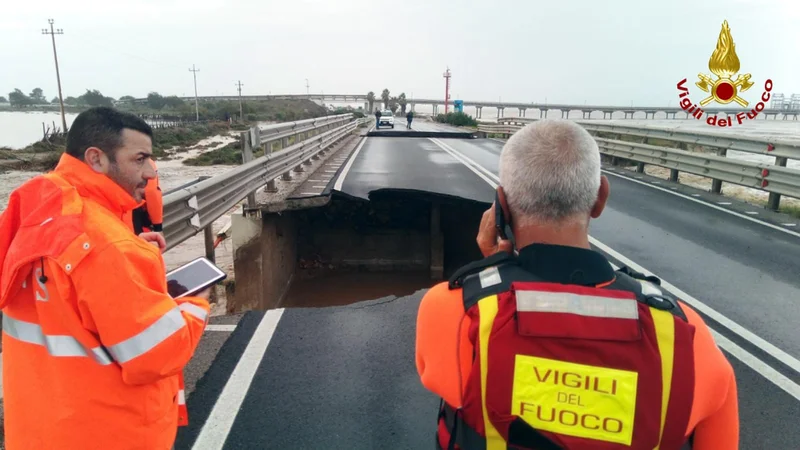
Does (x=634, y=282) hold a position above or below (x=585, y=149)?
below

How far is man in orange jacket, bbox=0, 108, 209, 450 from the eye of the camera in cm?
171

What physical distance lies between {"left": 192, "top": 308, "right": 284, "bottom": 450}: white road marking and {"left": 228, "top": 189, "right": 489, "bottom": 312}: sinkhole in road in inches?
224

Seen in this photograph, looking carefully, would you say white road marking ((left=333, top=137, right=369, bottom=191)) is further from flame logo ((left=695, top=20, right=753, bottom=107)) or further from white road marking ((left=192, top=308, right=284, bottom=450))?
flame logo ((left=695, top=20, right=753, bottom=107))

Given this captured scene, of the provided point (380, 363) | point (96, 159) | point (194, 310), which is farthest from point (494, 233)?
point (380, 363)

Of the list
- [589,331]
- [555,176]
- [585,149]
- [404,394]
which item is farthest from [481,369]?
[404,394]

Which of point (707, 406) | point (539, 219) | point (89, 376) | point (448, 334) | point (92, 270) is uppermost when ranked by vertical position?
point (539, 219)

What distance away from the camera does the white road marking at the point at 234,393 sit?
120 inches

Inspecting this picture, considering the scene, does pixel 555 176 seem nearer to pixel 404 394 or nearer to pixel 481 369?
pixel 481 369

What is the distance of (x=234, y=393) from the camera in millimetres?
3516

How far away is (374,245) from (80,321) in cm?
1035

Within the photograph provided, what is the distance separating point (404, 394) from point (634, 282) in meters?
2.31

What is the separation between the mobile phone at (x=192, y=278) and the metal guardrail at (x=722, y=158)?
948 centimetres

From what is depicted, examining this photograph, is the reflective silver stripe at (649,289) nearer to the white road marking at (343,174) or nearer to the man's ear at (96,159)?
the man's ear at (96,159)

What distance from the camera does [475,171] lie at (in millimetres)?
13500
